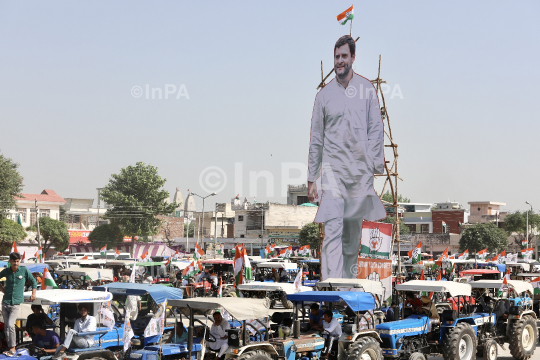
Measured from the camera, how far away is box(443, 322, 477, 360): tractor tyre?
1336 cm

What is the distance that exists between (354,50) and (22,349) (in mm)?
28077

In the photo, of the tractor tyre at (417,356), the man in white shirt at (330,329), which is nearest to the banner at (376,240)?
the tractor tyre at (417,356)

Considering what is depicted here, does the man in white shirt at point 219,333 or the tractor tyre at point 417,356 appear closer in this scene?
the man in white shirt at point 219,333

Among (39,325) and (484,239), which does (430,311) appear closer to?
(39,325)

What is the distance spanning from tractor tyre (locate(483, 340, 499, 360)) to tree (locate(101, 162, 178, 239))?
6170 centimetres

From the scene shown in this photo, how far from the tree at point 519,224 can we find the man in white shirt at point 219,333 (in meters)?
73.2

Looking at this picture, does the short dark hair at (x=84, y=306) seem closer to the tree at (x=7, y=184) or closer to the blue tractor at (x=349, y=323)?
the blue tractor at (x=349, y=323)

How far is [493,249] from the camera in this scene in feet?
229

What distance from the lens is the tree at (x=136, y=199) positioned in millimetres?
73562

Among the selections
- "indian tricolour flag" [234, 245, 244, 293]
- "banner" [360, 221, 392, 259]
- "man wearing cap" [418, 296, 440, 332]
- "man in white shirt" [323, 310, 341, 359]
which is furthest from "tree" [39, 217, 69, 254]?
"man in white shirt" [323, 310, 341, 359]

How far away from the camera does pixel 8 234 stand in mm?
56719

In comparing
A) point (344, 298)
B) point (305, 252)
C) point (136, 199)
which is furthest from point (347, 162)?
point (136, 199)

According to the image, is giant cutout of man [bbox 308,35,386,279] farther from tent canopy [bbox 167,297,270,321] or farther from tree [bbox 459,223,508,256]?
tree [bbox 459,223,508,256]

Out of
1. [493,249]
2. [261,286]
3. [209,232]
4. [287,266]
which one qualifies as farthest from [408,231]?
[261,286]
